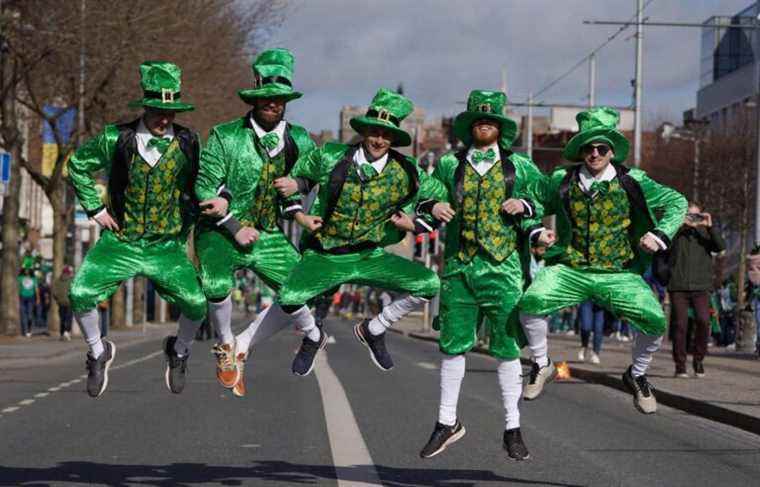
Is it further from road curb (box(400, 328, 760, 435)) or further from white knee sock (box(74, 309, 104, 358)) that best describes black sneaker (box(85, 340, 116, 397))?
road curb (box(400, 328, 760, 435))

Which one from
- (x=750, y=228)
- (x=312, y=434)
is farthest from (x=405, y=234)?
(x=750, y=228)

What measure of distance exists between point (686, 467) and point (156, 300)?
5985 centimetres

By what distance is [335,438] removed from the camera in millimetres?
15359

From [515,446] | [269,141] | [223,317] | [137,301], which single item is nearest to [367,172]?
[269,141]

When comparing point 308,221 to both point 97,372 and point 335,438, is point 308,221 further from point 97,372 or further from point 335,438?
point 335,438

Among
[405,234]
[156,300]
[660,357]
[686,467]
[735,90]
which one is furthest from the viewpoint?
[735,90]

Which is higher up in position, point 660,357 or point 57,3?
point 57,3

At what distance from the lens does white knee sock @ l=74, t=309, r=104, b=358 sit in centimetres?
1166

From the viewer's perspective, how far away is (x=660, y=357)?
31406mm

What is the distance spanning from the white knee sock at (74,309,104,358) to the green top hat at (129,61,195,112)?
1474 millimetres

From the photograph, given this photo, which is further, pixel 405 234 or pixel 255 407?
pixel 255 407

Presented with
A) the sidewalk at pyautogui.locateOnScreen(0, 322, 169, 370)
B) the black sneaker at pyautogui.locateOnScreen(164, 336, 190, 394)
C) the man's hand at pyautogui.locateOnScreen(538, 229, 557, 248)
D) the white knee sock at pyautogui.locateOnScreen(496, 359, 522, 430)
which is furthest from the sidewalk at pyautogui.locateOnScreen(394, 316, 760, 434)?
the sidewalk at pyautogui.locateOnScreen(0, 322, 169, 370)

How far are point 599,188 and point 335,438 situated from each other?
4629mm

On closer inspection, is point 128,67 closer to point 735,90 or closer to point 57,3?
point 57,3
